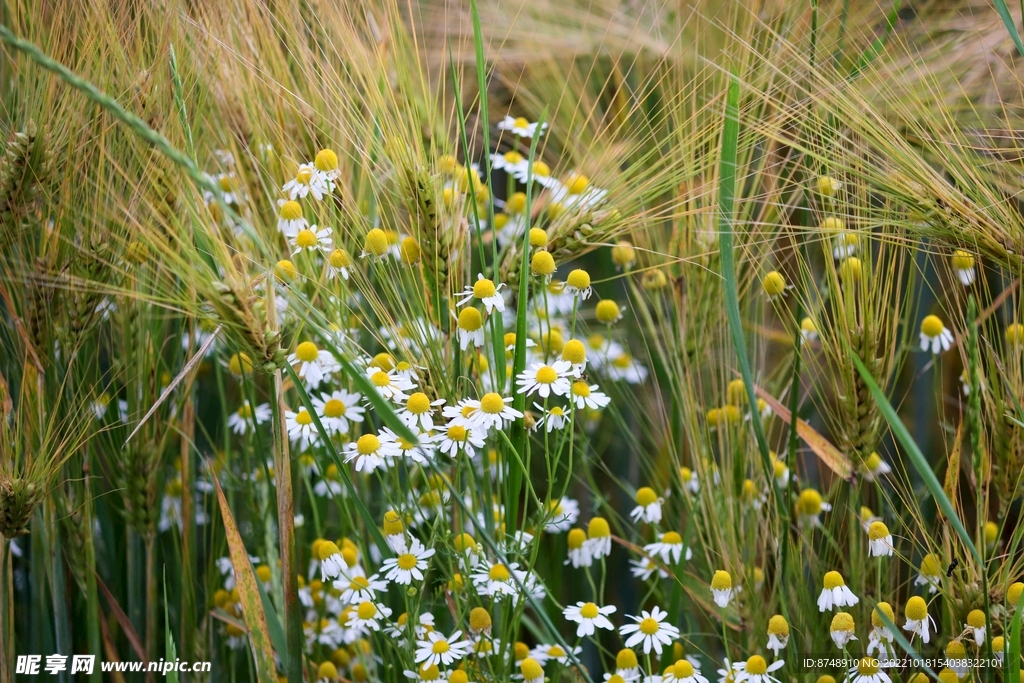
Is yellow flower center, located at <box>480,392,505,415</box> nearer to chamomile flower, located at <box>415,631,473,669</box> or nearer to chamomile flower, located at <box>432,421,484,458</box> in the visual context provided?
chamomile flower, located at <box>432,421,484,458</box>

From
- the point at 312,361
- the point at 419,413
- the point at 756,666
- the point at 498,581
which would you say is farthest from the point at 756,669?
the point at 312,361

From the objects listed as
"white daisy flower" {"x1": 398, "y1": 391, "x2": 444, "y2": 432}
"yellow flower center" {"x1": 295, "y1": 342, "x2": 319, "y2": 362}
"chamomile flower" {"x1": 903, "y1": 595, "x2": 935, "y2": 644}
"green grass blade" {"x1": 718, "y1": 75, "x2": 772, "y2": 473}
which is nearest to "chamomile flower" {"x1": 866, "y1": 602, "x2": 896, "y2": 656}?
"chamomile flower" {"x1": 903, "y1": 595, "x2": 935, "y2": 644}

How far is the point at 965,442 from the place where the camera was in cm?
102

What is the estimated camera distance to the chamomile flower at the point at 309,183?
657 millimetres

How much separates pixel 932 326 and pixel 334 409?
552 mm

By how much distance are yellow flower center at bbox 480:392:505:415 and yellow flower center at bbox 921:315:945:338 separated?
45cm

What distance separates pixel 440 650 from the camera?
2.07 ft

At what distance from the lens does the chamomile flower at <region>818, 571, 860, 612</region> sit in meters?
0.67

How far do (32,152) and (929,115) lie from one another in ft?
2.33

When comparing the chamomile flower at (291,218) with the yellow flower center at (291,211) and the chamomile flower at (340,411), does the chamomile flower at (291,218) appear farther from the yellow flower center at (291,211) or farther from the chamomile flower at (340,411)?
the chamomile flower at (340,411)

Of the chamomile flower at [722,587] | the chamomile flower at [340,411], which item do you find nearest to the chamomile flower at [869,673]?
the chamomile flower at [722,587]

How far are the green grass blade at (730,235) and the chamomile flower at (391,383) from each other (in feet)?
0.82

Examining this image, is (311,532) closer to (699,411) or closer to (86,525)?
(86,525)

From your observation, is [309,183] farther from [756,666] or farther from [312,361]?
[756,666]
